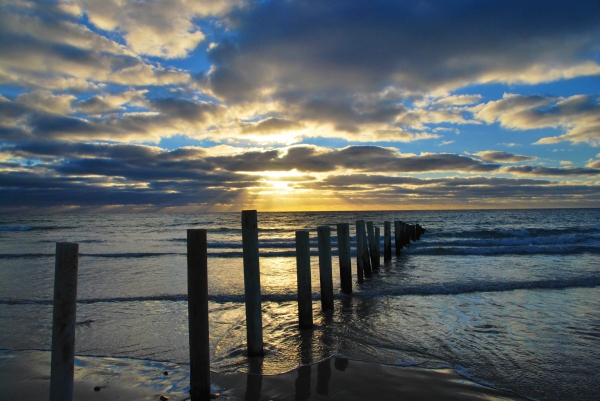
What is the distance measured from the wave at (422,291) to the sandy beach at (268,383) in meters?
3.79

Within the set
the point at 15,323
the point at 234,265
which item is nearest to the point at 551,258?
→ the point at 234,265

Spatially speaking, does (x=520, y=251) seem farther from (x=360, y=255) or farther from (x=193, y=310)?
(x=193, y=310)

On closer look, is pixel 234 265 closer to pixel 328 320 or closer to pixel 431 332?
pixel 328 320

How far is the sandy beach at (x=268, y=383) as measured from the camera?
12.7ft

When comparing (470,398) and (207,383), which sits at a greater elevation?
(207,383)

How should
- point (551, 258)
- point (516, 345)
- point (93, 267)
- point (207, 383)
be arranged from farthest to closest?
point (551, 258)
point (93, 267)
point (516, 345)
point (207, 383)

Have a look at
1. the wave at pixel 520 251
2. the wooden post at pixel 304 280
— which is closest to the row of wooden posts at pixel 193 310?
the wooden post at pixel 304 280

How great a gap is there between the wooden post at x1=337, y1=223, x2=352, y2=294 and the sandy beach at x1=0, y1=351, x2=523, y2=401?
3350 millimetres

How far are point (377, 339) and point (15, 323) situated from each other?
6.78 m

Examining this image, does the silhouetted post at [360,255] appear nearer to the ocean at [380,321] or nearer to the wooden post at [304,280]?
the ocean at [380,321]

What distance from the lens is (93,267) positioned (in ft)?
46.3

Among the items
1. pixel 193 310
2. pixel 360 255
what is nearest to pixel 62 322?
pixel 193 310

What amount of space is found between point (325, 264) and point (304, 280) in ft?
3.38

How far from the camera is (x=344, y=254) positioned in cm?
826
